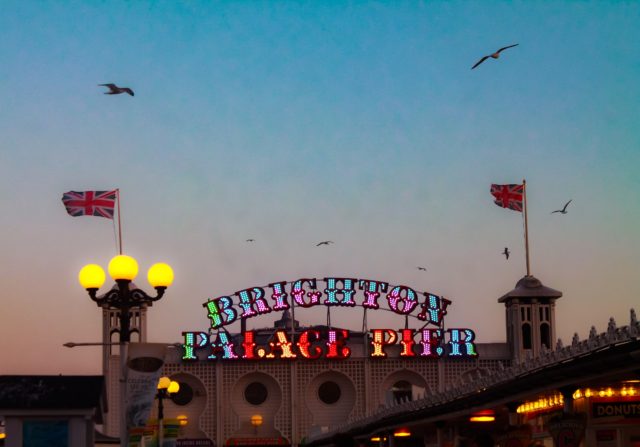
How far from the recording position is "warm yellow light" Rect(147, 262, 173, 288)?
2964 cm

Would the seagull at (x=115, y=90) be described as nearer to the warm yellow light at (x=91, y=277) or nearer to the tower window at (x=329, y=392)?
the warm yellow light at (x=91, y=277)

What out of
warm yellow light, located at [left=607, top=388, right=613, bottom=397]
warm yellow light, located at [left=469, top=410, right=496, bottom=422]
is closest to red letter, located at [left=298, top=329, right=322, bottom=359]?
warm yellow light, located at [left=469, top=410, right=496, bottom=422]

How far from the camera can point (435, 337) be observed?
95.5 m

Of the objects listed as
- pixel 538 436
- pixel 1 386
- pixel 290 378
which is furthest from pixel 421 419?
pixel 290 378

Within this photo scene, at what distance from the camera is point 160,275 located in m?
29.6

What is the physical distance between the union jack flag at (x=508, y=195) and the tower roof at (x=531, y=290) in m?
14.4

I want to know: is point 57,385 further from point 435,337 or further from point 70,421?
point 435,337

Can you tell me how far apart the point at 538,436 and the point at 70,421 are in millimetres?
14269

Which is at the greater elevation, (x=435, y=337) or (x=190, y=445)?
(x=435, y=337)

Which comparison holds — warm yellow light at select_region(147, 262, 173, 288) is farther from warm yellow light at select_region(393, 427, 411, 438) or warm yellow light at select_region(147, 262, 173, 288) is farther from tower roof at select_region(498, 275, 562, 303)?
tower roof at select_region(498, 275, 562, 303)

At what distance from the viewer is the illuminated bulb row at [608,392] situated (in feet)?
96.2

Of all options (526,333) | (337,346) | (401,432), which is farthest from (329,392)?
(401,432)

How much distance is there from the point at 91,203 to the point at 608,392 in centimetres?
2510

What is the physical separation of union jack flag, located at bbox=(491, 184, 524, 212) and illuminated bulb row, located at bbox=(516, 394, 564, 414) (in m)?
44.0
